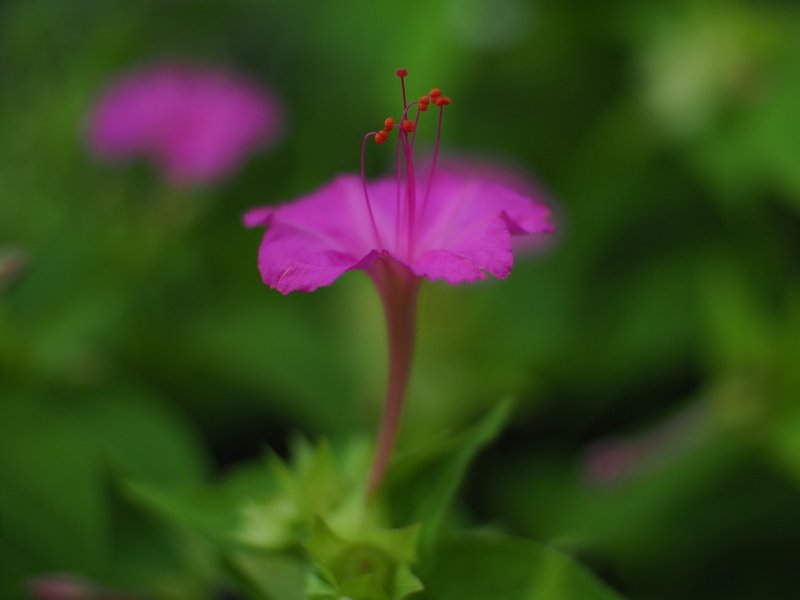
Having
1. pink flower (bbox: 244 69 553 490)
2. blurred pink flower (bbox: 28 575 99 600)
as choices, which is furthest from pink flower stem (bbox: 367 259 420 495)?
blurred pink flower (bbox: 28 575 99 600)

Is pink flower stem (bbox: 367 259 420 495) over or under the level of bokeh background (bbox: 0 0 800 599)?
under

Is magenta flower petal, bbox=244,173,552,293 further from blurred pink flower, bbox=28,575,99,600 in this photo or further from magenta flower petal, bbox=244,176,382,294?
blurred pink flower, bbox=28,575,99,600

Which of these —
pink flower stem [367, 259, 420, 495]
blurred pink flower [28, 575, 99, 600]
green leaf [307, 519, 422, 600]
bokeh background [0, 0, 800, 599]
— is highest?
bokeh background [0, 0, 800, 599]

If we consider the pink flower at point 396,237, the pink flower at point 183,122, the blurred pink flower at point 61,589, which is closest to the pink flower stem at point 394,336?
→ the pink flower at point 396,237

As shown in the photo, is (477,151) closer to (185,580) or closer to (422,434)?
(422,434)

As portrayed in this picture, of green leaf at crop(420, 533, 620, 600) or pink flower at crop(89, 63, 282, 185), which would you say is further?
pink flower at crop(89, 63, 282, 185)

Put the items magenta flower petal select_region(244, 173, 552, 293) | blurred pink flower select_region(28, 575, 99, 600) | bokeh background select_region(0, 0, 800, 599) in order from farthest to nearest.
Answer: bokeh background select_region(0, 0, 800, 599) → blurred pink flower select_region(28, 575, 99, 600) → magenta flower petal select_region(244, 173, 552, 293)

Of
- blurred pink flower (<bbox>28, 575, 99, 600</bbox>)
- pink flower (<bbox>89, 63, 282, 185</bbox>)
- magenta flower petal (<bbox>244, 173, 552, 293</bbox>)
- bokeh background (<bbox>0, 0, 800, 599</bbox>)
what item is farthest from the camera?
pink flower (<bbox>89, 63, 282, 185</bbox>)
